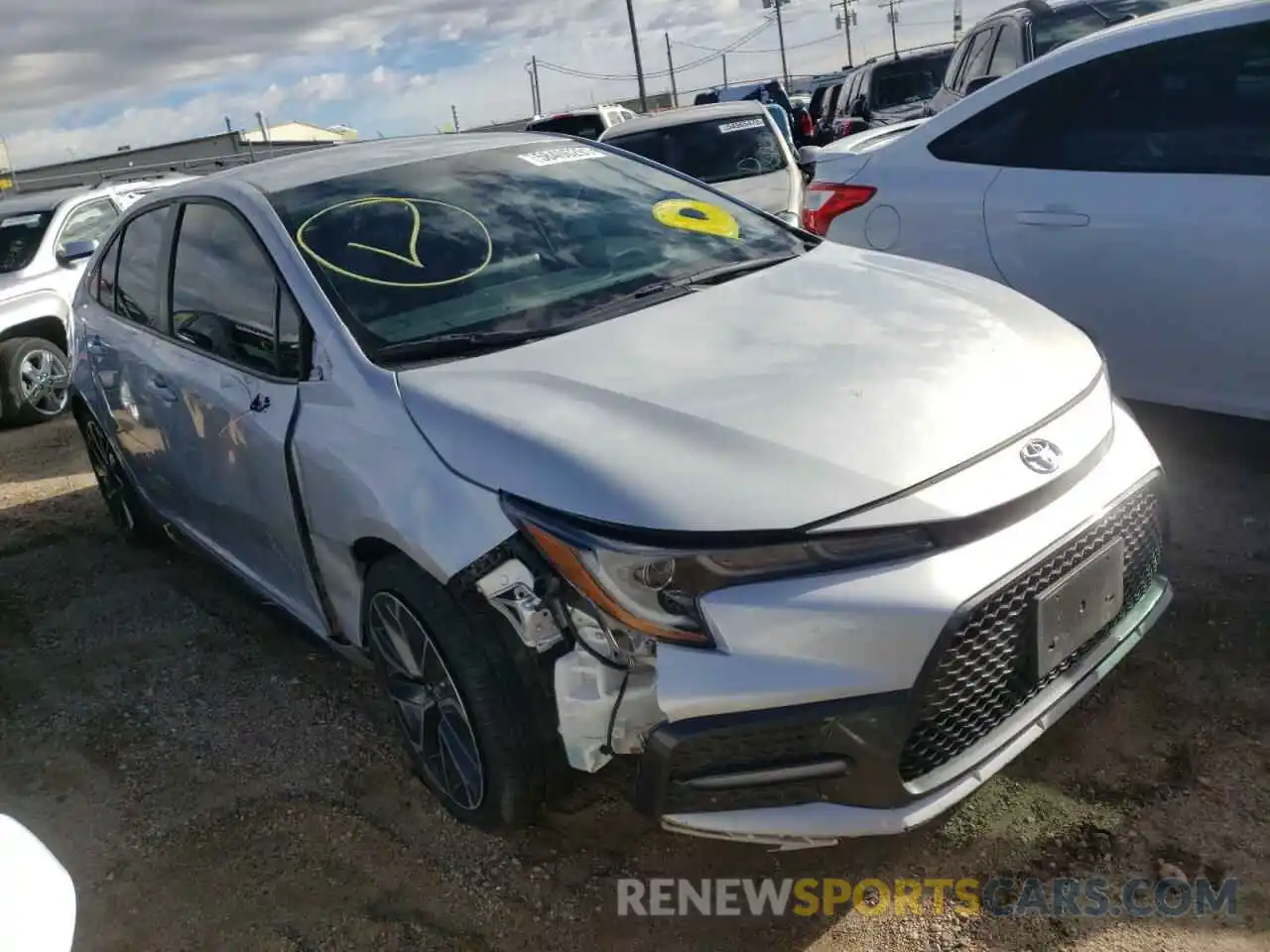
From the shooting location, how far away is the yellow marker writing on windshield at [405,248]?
309cm

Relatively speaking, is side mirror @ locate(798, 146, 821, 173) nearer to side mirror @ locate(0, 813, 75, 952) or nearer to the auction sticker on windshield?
the auction sticker on windshield

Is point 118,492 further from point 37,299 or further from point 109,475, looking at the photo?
point 37,299

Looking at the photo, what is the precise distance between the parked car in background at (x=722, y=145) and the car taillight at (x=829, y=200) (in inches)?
140

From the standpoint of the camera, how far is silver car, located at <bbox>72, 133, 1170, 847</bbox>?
2.13 m

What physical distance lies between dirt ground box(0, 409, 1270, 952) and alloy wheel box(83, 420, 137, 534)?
1136 mm

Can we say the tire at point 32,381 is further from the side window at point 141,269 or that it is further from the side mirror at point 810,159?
the side mirror at point 810,159

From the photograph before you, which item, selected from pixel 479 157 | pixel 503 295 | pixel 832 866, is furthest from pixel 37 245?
pixel 832 866

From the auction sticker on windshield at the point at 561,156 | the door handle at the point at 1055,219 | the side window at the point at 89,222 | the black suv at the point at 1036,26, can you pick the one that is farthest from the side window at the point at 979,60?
the side window at the point at 89,222

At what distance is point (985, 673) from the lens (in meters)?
Answer: 2.23

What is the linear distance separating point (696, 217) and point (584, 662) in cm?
190

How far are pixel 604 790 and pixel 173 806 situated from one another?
1360 millimetres

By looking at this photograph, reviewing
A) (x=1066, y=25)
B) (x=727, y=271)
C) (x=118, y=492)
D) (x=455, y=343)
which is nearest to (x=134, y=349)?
(x=118, y=492)

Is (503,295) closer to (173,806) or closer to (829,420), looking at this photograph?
(829,420)

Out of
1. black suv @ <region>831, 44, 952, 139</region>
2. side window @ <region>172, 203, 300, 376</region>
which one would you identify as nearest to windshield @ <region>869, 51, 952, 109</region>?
black suv @ <region>831, 44, 952, 139</region>
